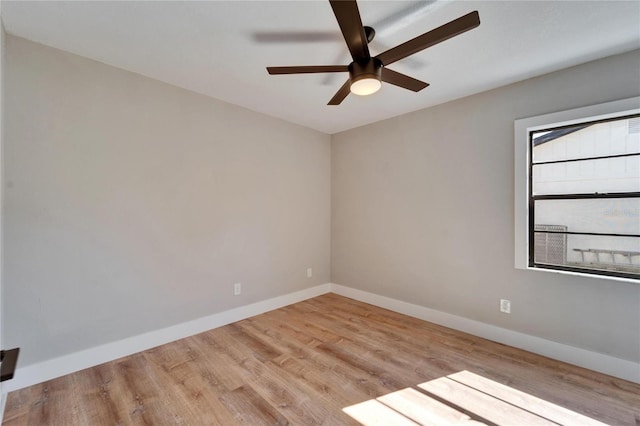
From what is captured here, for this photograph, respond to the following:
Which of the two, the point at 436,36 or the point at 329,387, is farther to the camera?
the point at 329,387

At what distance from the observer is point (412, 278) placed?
130 inches

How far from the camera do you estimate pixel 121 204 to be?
236 centimetres

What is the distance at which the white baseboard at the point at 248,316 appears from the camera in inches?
79.0

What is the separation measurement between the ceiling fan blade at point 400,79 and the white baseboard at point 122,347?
2804mm

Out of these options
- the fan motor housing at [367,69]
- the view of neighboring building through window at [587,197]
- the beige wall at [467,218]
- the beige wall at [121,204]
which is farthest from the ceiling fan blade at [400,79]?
the beige wall at [121,204]

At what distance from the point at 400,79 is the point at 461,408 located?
7.34 ft

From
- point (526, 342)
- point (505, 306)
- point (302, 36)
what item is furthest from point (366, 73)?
point (526, 342)

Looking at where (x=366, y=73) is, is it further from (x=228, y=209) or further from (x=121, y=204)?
(x=121, y=204)

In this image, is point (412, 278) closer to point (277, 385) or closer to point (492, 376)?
point (492, 376)

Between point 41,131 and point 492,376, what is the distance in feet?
12.9

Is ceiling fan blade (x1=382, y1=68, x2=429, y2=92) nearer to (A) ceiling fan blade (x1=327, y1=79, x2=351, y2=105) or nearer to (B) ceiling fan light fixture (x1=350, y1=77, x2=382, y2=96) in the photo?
(B) ceiling fan light fixture (x1=350, y1=77, x2=382, y2=96)

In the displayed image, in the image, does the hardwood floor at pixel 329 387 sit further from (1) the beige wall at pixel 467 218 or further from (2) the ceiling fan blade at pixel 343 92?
(2) the ceiling fan blade at pixel 343 92

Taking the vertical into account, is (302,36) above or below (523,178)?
above

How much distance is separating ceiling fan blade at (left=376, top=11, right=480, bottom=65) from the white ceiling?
11.9 inches
